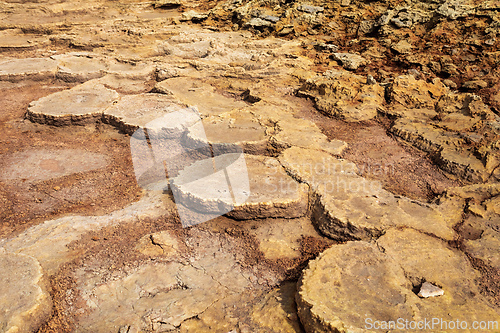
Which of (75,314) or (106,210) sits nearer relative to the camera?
(75,314)

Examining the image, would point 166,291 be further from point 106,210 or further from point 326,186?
point 326,186

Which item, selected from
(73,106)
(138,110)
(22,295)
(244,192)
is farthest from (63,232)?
(73,106)

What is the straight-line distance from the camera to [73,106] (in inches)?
199

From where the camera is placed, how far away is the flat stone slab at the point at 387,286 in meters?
2.03

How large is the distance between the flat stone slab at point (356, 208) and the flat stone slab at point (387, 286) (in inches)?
5.5

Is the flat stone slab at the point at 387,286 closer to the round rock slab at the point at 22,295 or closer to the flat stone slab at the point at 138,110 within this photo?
the round rock slab at the point at 22,295

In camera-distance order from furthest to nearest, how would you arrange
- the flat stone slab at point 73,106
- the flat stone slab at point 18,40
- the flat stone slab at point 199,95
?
the flat stone slab at point 18,40 < the flat stone slab at point 199,95 < the flat stone slab at point 73,106

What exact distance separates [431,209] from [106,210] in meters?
2.87

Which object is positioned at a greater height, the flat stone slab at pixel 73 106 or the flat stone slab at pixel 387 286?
the flat stone slab at pixel 387 286

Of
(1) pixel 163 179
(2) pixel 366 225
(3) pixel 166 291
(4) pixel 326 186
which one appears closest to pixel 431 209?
(2) pixel 366 225

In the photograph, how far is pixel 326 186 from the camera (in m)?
3.26

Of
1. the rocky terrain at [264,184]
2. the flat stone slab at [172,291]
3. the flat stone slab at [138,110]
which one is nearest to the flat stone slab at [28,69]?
the rocky terrain at [264,184]

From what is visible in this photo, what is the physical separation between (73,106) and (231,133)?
2.47 m

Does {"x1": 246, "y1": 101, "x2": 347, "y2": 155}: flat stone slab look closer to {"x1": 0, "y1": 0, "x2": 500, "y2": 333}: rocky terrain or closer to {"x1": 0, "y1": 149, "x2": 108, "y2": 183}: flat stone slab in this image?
{"x1": 0, "y1": 0, "x2": 500, "y2": 333}: rocky terrain
